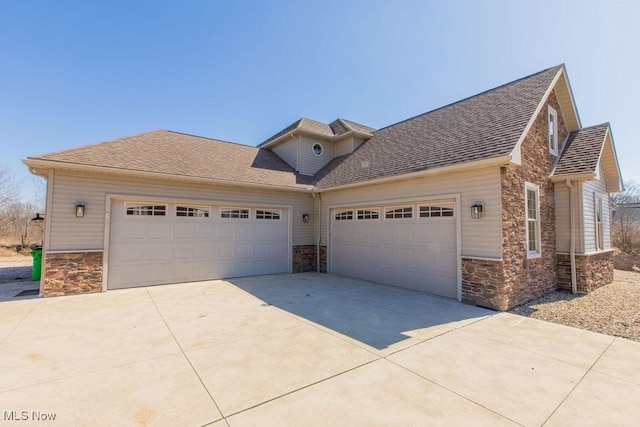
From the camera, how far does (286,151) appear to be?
1343cm

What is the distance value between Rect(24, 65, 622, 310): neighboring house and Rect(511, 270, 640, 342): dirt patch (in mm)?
365

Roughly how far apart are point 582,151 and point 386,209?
5.99 m

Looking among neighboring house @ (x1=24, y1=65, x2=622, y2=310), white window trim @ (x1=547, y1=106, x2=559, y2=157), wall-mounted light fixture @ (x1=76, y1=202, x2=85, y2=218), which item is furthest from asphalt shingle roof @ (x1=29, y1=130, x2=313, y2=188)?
white window trim @ (x1=547, y1=106, x2=559, y2=157)

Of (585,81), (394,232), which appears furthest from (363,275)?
(585,81)

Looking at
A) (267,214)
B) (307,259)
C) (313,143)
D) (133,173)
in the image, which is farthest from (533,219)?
(133,173)

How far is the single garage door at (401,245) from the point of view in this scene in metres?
7.19

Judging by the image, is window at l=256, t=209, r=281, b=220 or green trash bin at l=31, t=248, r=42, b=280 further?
window at l=256, t=209, r=281, b=220

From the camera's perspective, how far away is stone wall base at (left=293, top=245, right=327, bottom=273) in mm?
10984

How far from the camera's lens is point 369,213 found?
9.41 meters

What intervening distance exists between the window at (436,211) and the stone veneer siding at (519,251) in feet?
4.01

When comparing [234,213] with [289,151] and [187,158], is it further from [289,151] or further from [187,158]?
[289,151]

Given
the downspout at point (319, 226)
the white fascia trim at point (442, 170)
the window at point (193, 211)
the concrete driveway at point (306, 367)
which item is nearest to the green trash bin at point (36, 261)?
the concrete driveway at point (306, 367)

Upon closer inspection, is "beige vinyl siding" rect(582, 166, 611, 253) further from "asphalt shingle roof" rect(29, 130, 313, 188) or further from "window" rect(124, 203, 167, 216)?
"window" rect(124, 203, 167, 216)

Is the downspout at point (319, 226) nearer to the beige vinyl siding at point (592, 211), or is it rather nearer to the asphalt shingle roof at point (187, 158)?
the asphalt shingle roof at point (187, 158)
